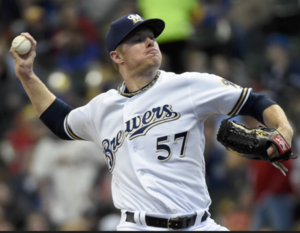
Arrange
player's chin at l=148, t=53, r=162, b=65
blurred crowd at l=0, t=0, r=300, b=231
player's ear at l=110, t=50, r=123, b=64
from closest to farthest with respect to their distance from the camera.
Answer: player's chin at l=148, t=53, r=162, b=65 → player's ear at l=110, t=50, r=123, b=64 → blurred crowd at l=0, t=0, r=300, b=231

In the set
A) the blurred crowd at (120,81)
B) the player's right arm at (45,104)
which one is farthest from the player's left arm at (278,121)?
the blurred crowd at (120,81)

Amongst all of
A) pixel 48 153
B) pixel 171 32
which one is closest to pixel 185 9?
pixel 171 32

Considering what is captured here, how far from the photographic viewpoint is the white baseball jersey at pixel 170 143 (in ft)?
10.3

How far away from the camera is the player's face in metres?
3.41

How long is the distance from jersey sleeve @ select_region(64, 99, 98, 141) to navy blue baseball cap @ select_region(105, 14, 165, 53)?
0.46m

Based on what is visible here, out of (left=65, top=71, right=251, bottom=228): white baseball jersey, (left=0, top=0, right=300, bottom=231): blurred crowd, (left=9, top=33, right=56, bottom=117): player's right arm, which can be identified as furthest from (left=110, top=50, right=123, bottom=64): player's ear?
(left=0, top=0, right=300, bottom=231): blurred crowd

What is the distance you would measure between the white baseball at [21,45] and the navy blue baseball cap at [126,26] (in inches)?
24.8

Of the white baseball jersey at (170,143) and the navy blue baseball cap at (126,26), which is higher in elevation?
the navy blue baseball cap at (126,26)

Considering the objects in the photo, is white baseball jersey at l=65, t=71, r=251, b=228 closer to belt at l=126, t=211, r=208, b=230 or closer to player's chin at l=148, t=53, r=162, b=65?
belt at l=126, t=211, r=208, b=230

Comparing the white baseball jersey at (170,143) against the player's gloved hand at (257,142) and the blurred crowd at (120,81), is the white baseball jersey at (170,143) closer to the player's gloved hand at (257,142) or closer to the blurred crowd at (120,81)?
the player's gloved hand at (257,142)

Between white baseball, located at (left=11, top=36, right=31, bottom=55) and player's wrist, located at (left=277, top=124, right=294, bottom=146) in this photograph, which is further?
white baseball, located at (left=11, top=36, right=31, bottom=55)

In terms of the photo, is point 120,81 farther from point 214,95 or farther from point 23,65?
point 214,95

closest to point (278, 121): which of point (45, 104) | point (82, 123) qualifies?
point (82, 123)

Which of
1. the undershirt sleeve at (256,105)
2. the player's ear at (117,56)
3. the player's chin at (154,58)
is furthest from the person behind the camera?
the player's ear at (117,56)
